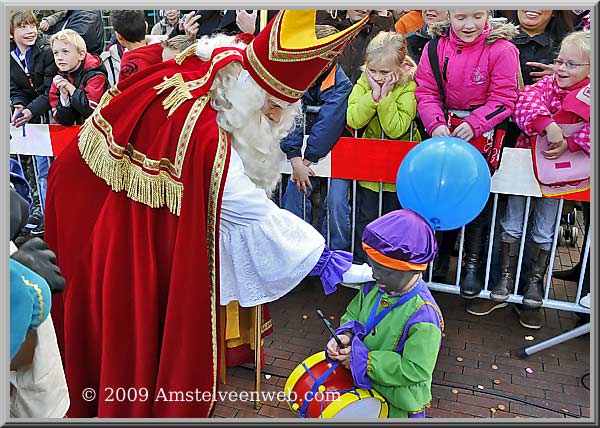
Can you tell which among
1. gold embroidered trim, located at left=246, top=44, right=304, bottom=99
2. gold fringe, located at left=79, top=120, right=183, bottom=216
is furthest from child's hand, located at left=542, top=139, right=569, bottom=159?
gold fringe, located at left=79, top=120, right=183, bottom=216

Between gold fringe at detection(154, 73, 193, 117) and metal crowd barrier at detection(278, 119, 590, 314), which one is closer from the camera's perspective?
gold fringe at detection(154, 73, 193, 117)

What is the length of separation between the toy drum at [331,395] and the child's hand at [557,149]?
168 cm

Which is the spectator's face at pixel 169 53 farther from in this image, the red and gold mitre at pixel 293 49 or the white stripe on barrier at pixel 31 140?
the white stripe on barrier at pixel 31 140

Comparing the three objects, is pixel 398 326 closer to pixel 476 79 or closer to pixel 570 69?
pixel 476 79

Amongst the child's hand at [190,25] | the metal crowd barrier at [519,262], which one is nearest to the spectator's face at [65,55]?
the child's hand at [190,25]

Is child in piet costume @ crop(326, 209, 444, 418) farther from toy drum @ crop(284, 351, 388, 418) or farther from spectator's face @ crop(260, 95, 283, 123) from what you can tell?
spectator's face @ crop(260, 95, 283, 123)

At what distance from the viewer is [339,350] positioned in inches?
99.0

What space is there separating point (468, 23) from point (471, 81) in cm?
31

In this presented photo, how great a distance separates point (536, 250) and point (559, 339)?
1.76 feet

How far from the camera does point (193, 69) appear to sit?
2.73 metres

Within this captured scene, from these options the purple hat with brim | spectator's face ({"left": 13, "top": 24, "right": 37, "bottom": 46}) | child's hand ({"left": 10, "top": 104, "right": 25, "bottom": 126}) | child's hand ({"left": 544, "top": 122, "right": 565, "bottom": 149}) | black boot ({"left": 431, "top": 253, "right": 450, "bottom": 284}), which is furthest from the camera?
spectator's face ({"left": 13, "top": 24, "right": 37, "bottom": 46})

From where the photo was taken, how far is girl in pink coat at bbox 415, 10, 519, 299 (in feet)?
10.9

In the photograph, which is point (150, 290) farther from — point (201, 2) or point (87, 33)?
point (87, 33)

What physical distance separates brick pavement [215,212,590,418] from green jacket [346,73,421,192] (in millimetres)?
1205
